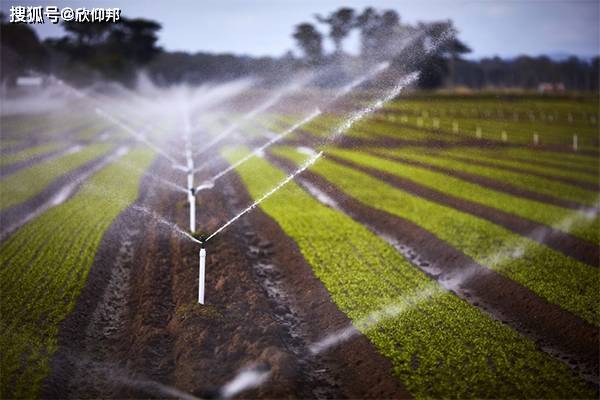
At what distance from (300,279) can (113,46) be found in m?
92.3

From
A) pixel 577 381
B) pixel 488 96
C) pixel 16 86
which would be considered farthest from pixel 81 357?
pixel 488 96

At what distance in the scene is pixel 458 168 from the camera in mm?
32875

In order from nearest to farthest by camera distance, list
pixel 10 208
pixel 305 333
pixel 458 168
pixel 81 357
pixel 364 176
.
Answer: pixel 81 357, pixel 305 333, pixel 10 208, pixel 364 176, pixel 458 168

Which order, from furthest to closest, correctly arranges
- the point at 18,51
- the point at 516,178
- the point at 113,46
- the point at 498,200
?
the point at 113,46 → the point at 18,51 → the point at 516,178 → the point at 498,200

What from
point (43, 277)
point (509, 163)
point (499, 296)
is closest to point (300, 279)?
point (499, 296)

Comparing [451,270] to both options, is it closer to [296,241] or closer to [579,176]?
[296,241]

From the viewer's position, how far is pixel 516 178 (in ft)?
97.3

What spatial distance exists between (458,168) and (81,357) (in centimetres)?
2732

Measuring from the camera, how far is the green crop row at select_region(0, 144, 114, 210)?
78.0ft

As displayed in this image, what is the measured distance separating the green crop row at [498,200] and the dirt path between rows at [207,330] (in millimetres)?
10917

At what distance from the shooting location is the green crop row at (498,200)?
799 inches

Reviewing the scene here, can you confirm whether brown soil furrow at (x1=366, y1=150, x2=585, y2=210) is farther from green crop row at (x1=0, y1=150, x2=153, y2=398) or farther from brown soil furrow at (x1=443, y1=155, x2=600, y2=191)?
green crop row at (x1=0, y1=150, x2=153, y2=398)

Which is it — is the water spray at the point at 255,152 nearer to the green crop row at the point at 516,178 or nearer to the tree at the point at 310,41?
the green crop row at the point at 516,178

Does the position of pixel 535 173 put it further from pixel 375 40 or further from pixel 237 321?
pixel 375 40
